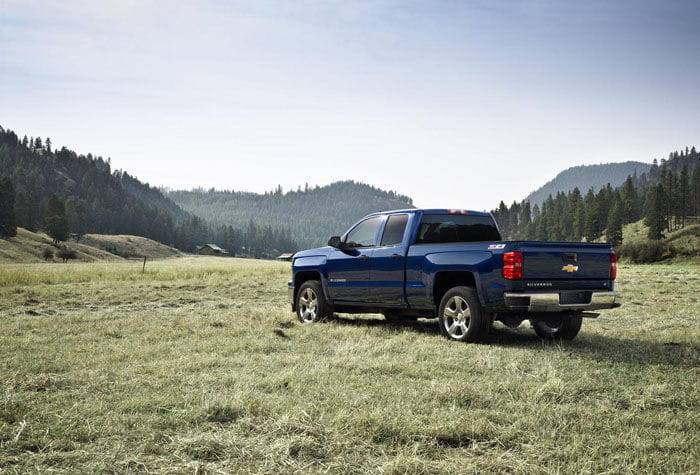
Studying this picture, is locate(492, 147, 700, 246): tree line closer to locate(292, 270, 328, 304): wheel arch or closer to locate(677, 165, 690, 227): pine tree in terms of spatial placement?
locate(677, 165, 690, 227): pine tree

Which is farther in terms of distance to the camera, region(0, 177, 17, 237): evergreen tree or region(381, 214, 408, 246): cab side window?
region(0, 177, 17, 237): evergreen tree

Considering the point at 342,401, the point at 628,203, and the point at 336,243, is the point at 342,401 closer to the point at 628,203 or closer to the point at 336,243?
the point at 336,243

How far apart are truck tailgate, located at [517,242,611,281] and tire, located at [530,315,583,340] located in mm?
1041

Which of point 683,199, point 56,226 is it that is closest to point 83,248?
point 56,226

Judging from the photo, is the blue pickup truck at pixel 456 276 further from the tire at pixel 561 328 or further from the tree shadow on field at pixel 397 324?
the tree shadow on field at pixel 397 324

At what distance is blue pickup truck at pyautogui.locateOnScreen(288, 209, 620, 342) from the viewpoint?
8234 millimetres

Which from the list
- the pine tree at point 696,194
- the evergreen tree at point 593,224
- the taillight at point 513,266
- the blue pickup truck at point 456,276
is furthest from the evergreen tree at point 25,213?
the pine tree at point 696,194

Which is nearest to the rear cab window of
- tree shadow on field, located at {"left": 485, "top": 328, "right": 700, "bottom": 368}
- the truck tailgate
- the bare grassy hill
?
tree shadow on field, located at {"left": 485, "top": 328, "right": 700, "bottom": 368}

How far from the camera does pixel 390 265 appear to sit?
397 inches

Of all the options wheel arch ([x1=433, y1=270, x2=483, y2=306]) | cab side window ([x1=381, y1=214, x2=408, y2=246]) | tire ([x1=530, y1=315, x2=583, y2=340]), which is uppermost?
cab side window ([x1=381, y1=214, x2=408, y2=246])

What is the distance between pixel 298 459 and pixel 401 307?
628 cm

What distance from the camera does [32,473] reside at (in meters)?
3.47

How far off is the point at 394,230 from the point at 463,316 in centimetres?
225

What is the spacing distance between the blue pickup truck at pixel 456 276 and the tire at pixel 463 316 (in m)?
0.02
